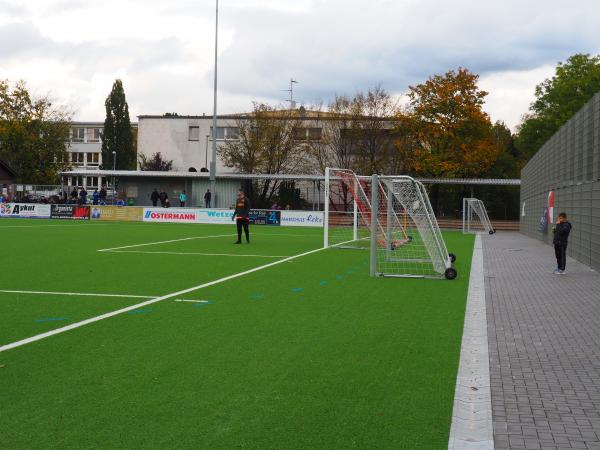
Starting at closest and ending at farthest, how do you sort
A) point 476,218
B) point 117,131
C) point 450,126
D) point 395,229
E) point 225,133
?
1. point 395,229
2. point 476,218
3. point 450,126
4. point 225,133
5. point 117,131

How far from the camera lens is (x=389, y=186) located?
15688 millimetres

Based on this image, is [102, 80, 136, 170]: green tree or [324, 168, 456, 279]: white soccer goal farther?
[102, 80, 136, 170]: green tree

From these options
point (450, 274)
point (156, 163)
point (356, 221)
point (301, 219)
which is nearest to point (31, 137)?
point (156, 163)

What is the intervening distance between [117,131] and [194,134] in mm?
21609

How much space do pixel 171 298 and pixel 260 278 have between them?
10.2 feet

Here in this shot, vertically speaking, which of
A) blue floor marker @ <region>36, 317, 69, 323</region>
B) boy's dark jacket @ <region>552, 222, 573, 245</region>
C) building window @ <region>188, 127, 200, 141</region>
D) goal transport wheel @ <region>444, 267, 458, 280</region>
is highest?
building window @ <region>188, 127, 200, 141</region>

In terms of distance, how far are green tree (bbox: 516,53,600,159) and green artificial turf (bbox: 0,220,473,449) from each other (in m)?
51.9

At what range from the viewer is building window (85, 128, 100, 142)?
10399cm

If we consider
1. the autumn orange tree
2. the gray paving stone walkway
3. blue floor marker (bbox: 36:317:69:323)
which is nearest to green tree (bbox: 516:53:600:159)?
the autumn orange tree

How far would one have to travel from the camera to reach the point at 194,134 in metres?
72.2

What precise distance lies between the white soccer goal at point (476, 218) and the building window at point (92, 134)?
72.4 m

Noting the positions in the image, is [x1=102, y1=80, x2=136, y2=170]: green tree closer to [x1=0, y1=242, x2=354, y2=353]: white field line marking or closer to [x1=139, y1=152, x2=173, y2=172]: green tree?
[x1=139, y1=152, x2=173, y2=172]: green tree

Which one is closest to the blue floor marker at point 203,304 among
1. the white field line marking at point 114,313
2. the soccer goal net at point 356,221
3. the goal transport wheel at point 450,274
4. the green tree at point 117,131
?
the white field line marking at point 114,313

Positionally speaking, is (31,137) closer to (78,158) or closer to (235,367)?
(78,158)
